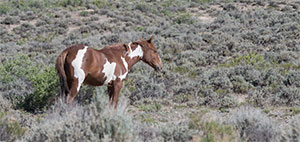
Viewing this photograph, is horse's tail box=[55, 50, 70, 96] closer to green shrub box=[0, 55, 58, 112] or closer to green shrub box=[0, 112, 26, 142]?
green shrub box=[0, 112, 26, 142]

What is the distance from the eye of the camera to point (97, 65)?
232 inches

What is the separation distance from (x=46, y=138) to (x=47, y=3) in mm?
29800

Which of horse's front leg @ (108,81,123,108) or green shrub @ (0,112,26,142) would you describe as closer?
green shrub @ (0,112,26,142)

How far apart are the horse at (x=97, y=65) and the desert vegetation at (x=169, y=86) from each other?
296 mm

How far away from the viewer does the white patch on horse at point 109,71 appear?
6.03 metres

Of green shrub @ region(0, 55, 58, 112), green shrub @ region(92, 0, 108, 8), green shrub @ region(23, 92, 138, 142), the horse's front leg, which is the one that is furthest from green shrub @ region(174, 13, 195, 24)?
green shrub @ region(23, 92, 138, 142)

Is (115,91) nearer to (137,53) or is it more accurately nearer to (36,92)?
(137,53)

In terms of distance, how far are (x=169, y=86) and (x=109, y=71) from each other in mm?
3916

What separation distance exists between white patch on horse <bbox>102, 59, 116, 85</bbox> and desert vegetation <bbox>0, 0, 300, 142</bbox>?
349 millimetres

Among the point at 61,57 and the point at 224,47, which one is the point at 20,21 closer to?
the point at 224,47

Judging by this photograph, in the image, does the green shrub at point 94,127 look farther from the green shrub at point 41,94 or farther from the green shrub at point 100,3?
the green shrub at point 100,3

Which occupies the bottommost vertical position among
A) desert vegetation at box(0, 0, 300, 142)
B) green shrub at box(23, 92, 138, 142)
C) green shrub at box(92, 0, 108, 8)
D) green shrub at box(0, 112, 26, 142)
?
green shrub at box(92, 0, 108, 8)

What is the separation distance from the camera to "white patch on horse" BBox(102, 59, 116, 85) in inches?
237

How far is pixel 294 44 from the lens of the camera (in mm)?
14070
